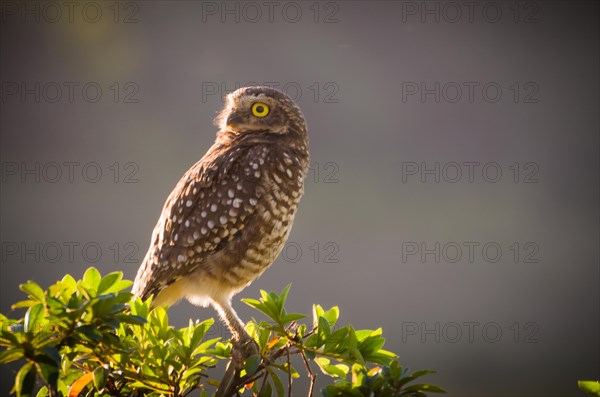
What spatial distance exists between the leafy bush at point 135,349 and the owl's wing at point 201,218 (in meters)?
0.61

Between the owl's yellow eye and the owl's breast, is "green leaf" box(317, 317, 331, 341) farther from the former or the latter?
the owl's yellow eye

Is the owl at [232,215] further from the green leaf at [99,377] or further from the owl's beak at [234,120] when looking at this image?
the green leaf at [99,377]

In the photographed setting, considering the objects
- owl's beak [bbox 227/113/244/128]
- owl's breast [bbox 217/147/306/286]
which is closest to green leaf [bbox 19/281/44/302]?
owl's breast [bbox 217/147/306/286]

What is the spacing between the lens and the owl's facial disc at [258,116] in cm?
261

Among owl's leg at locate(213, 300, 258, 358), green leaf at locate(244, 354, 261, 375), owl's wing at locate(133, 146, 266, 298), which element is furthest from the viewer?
owl's wing at locate(133, 146, 266, 298)

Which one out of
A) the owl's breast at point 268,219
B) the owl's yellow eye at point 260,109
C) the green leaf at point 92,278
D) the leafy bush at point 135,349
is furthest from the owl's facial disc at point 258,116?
the green leaf at point 92,278

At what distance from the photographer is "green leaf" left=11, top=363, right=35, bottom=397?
124 centimetres

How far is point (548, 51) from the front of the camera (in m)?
6.44

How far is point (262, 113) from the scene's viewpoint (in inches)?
103

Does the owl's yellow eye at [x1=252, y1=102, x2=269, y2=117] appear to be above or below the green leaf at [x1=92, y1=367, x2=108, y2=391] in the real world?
above

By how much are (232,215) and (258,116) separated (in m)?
0.45

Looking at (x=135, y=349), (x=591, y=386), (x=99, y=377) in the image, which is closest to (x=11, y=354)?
(x=99, y=377)

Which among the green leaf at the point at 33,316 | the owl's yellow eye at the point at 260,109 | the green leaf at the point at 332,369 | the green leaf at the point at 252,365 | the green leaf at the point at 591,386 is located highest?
the owl's yellow eye at the point at 260,109

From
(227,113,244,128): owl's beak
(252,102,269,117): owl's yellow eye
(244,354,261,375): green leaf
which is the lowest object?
(244,354,261,375): green leaf
